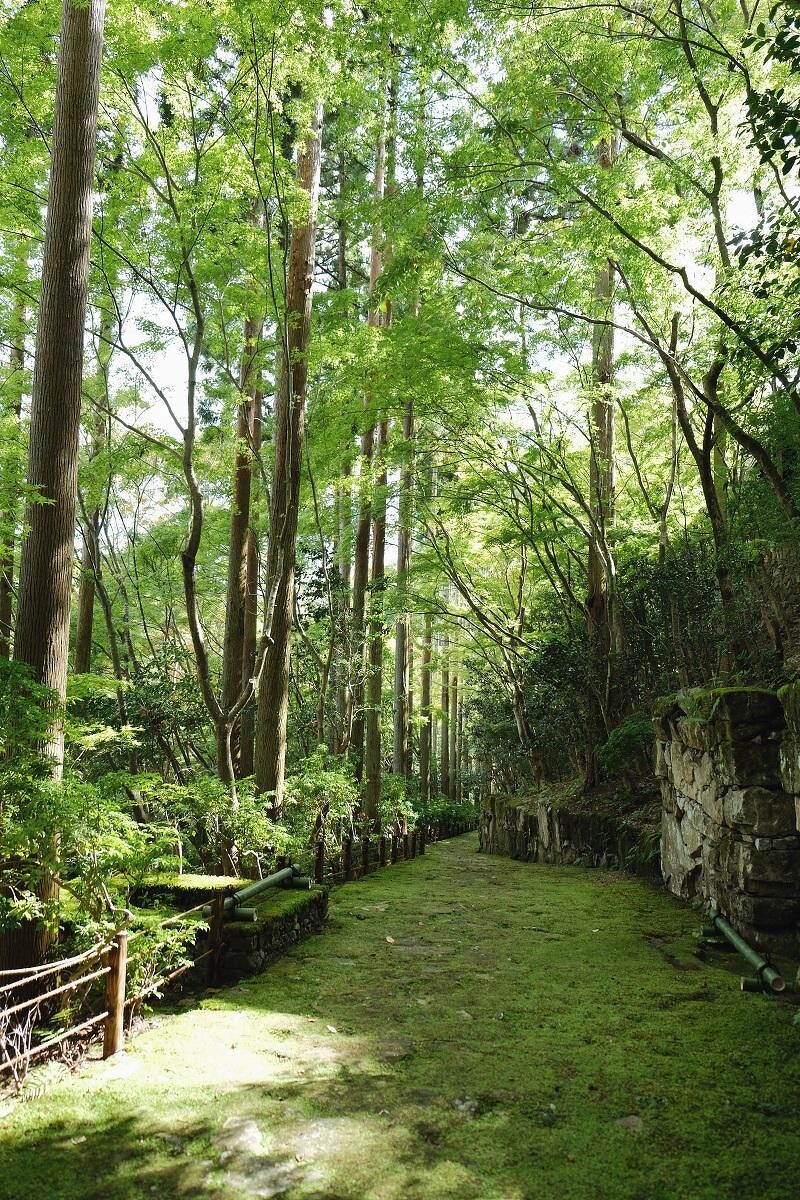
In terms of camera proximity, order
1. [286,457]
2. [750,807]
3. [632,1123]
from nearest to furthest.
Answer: [632,1123] → [750,807] → [286,457]

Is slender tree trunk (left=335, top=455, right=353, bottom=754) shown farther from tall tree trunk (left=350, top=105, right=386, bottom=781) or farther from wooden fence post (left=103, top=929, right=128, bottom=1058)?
wooden fence post (left=103, top=929, right=128, bottom=1058)

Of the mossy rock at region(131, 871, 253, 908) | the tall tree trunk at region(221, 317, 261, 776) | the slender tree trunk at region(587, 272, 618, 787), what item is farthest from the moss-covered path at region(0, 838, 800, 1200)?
the slender tree trunk at region(587, 272, 618, 787)

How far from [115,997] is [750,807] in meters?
4.33

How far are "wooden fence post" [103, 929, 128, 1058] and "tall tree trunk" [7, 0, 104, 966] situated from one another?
66.2 inches

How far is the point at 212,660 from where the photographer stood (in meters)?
23.4

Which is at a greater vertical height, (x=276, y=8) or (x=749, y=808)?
(x=276, y=8)

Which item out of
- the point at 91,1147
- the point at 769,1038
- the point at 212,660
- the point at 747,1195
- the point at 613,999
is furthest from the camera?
the point at 212,660

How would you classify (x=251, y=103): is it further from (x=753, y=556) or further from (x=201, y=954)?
(x=201, y=954)

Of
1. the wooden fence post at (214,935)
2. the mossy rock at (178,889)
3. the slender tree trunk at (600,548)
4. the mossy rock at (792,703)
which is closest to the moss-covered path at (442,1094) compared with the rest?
the wooden fence post at (214,935)

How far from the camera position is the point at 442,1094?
10.7 feet

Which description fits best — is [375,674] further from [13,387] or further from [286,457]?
[13,387]

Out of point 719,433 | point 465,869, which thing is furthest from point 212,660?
point 719,433

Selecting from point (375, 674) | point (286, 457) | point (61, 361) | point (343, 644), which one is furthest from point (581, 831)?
point (61, 361)

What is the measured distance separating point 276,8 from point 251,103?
77 cm
